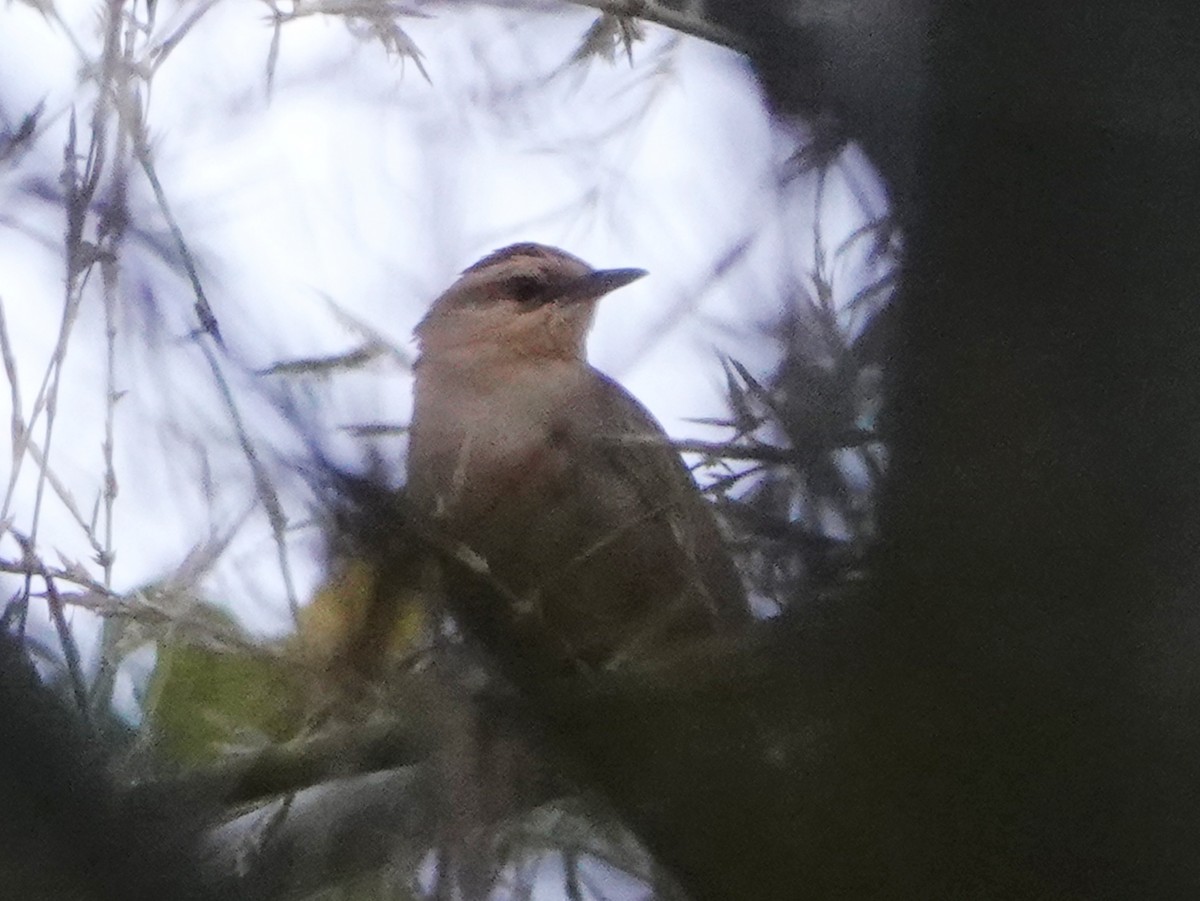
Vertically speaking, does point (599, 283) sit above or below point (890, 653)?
→ above

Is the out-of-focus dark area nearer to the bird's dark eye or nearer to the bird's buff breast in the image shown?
the bird's buff breast

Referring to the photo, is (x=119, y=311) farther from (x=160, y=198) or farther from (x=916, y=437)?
(x=916, y=437)

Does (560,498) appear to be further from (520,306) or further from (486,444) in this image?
(520,306)

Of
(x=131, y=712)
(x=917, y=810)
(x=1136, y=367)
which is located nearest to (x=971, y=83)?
(x=1136, y=367)

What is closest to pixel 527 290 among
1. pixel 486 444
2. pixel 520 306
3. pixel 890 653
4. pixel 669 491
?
pixel 520 306

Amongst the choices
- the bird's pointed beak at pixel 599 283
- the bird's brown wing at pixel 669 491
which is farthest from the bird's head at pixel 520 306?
the bird's brown wing at pixel 669 491

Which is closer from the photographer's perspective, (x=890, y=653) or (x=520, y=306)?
(x=890, y=653)

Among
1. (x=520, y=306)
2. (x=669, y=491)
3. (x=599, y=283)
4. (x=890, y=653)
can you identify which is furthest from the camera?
(x=520, y=306)
